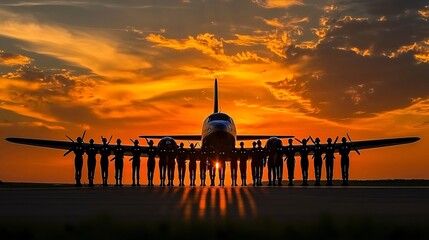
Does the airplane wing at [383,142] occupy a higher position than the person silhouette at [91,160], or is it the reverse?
the airplane wing at [383,142]

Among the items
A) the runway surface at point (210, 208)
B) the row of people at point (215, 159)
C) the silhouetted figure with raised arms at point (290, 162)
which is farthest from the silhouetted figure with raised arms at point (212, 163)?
the runway surface at point (210, 208)

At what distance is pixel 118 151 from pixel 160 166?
4752mm

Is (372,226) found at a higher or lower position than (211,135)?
lower

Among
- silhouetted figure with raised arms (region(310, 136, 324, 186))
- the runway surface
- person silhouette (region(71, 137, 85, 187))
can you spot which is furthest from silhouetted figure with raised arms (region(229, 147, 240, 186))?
the runway surface

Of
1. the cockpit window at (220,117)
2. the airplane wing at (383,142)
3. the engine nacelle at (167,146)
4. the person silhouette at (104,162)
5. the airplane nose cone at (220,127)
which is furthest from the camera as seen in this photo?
the airplane wing at (383,142)

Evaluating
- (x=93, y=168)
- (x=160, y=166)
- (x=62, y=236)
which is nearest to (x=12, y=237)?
(x=62, y=236)

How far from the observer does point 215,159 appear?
2488 inches

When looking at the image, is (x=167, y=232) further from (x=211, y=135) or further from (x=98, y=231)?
(x=211, y=135)

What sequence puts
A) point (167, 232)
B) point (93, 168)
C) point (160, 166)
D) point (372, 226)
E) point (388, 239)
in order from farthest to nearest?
point (160, 166)
point (93, 168)
point (372, 226)
point (167, 232)
point (388, 239)

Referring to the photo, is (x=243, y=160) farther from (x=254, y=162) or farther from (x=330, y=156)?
(x=330, y=156)

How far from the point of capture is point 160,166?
197ft

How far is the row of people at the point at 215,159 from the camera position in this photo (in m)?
53.4

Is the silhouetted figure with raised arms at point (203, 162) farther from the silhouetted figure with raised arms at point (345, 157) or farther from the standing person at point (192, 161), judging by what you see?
the silhouetted figure with raised arms at point (345, 157)

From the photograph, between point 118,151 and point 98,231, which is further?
point 118,151
